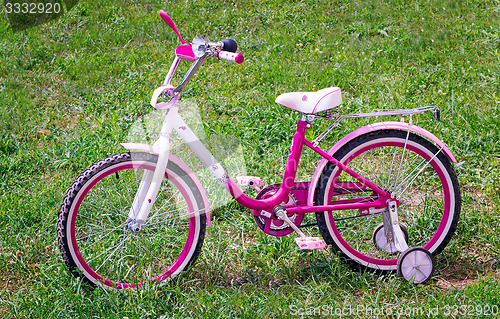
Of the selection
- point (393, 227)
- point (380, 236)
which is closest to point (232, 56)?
point (393, 227)

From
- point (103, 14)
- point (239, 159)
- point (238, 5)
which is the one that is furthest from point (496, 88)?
point (103, 14)

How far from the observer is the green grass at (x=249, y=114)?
368cm

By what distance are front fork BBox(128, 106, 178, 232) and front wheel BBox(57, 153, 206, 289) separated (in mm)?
52

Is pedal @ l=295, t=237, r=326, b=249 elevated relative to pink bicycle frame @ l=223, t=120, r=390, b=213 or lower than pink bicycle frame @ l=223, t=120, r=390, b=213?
lower

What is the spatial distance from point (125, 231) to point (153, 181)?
22.3 inches

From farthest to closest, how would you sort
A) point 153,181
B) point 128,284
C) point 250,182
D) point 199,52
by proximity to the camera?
point 250,182 < point 128,284 < point 153,181 < point 199,52

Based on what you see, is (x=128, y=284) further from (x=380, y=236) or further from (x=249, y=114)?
(x=249, y=114)

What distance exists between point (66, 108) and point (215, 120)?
194 cm

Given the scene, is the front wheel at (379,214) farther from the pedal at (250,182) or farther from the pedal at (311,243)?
the pedal at (250,182)

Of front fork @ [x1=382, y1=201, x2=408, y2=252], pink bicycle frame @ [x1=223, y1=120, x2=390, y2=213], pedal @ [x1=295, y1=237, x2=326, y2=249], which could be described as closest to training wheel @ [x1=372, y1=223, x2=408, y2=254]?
front fork @ [x1=382, y1=201, x2=408, y2=252]

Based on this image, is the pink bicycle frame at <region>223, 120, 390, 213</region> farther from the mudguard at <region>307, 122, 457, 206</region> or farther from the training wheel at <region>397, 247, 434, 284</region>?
the training wheel at <region>397, 247, 434, 284</region>

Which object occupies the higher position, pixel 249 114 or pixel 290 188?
pixel 290 188

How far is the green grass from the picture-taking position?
3.68 m

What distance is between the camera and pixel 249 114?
19.0ft
